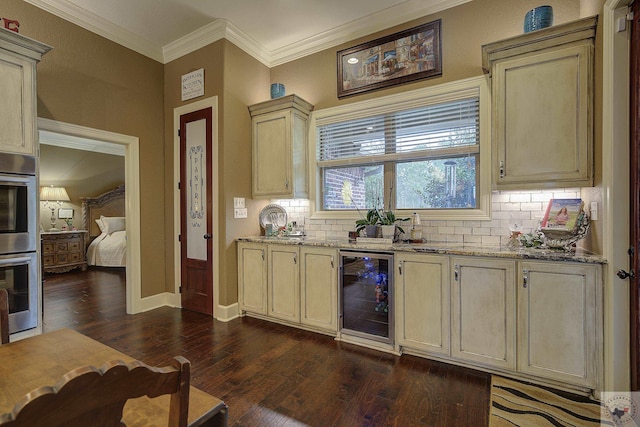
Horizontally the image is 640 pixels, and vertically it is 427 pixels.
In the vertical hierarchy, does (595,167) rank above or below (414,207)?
above

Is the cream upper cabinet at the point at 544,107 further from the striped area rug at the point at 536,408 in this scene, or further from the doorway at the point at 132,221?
the doorway at the point at 132,221

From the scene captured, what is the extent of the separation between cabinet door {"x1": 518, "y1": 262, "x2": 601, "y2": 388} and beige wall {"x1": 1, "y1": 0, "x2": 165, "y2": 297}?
4.26 metres

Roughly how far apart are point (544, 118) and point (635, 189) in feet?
2.75

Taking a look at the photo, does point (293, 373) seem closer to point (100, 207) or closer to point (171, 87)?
point (171, 87)

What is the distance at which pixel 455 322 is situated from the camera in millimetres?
2463

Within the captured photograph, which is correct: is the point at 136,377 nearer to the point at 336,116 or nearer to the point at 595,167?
the point at 595,167

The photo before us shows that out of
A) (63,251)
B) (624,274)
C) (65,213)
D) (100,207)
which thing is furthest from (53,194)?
(624,274)

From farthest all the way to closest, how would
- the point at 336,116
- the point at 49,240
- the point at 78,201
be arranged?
the point at 78,201
the point at 49,240
the point at 336,116

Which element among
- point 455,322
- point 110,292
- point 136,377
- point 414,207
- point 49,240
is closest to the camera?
point 136,377

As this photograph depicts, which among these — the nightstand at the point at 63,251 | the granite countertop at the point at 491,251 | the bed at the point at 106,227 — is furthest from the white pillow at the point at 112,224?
the granite countertop at the point at 491,251

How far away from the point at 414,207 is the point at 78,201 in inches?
330

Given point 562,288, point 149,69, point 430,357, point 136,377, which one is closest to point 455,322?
point 430,357

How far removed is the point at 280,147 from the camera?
3756 millimetres

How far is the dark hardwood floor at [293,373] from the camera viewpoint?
1.92 m
